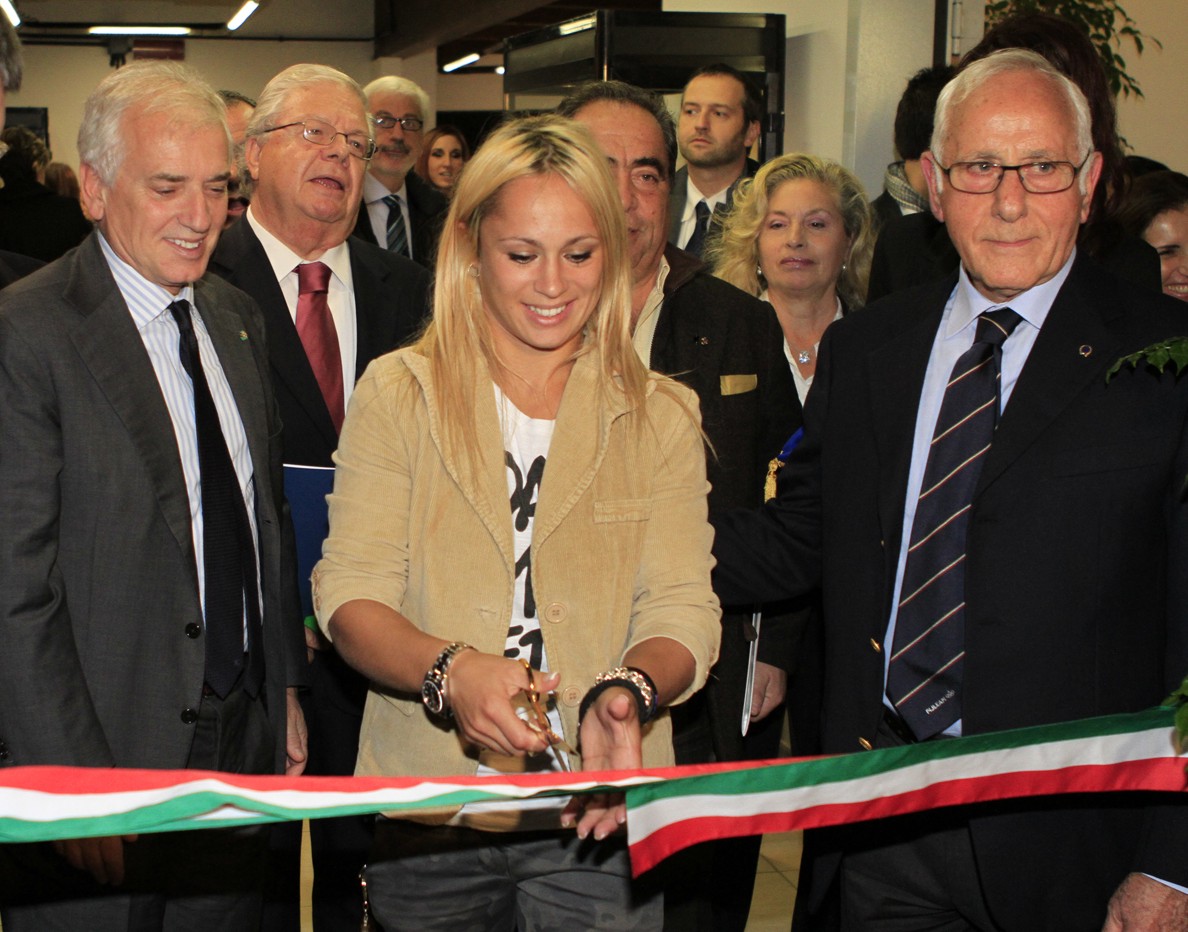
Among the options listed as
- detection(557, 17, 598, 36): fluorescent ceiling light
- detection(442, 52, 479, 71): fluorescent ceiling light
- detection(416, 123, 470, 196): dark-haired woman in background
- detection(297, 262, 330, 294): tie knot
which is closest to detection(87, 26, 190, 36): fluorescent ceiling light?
detection(442, 52, 479, 71): fluorescent ceiling light

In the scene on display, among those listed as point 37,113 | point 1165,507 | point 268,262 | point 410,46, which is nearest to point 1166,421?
point 1165,507

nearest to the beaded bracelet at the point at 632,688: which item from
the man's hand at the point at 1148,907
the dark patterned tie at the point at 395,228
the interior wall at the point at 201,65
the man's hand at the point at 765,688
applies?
the man's hand at the point at 1148,907

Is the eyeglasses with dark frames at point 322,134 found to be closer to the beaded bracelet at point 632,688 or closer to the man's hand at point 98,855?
the man's hand at point 98,855

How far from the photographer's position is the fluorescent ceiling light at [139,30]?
16906 mm

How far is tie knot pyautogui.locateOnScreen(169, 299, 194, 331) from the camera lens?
2484 mm

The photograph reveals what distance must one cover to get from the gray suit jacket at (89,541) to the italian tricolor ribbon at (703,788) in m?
0.51

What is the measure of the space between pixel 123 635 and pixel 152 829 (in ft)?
2.40

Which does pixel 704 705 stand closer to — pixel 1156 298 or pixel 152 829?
pixel 1156 298

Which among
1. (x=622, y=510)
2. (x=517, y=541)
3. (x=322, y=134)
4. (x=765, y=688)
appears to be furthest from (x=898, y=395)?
(x=322, y=134)

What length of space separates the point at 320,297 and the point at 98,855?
158cm

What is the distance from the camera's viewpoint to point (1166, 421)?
6.50ft

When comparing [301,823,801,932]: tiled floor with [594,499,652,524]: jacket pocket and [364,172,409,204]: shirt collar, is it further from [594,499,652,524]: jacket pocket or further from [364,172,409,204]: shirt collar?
[364,172,409,204]: shirt collar

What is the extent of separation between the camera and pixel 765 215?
13.3ft

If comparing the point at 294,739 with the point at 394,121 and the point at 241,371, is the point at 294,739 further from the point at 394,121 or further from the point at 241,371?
the point at 394,121
